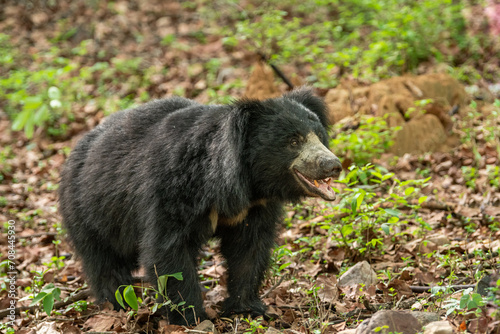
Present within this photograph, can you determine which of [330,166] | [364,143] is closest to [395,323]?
[330,166]

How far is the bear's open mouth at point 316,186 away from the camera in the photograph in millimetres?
3139

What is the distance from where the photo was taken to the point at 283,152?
3.22 metres

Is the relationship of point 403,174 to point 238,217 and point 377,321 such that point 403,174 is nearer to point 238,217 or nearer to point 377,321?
point 238,217

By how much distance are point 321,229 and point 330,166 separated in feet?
5.61

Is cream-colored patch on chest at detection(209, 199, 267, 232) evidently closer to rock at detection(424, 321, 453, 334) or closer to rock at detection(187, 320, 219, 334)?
rock at detection(187, 320, 219, 334)

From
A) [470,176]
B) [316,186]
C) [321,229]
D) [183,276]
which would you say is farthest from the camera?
[470,176]

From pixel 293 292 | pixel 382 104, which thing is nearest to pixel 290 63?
pixel 382 104

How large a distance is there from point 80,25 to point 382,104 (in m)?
7.10

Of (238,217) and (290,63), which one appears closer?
(238,217)

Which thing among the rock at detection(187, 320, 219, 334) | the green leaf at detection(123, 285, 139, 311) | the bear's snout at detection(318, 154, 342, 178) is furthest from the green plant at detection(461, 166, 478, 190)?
the green leaf at detection(123, 285, 139, 311)

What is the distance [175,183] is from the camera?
10.5ft

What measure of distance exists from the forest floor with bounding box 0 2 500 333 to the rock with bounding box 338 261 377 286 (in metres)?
0.03

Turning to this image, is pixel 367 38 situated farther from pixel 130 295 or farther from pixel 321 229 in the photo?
pixel 130 295

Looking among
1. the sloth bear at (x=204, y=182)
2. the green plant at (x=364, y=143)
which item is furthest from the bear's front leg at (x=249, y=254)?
Answer: the green plant at (x=364, y=143)
